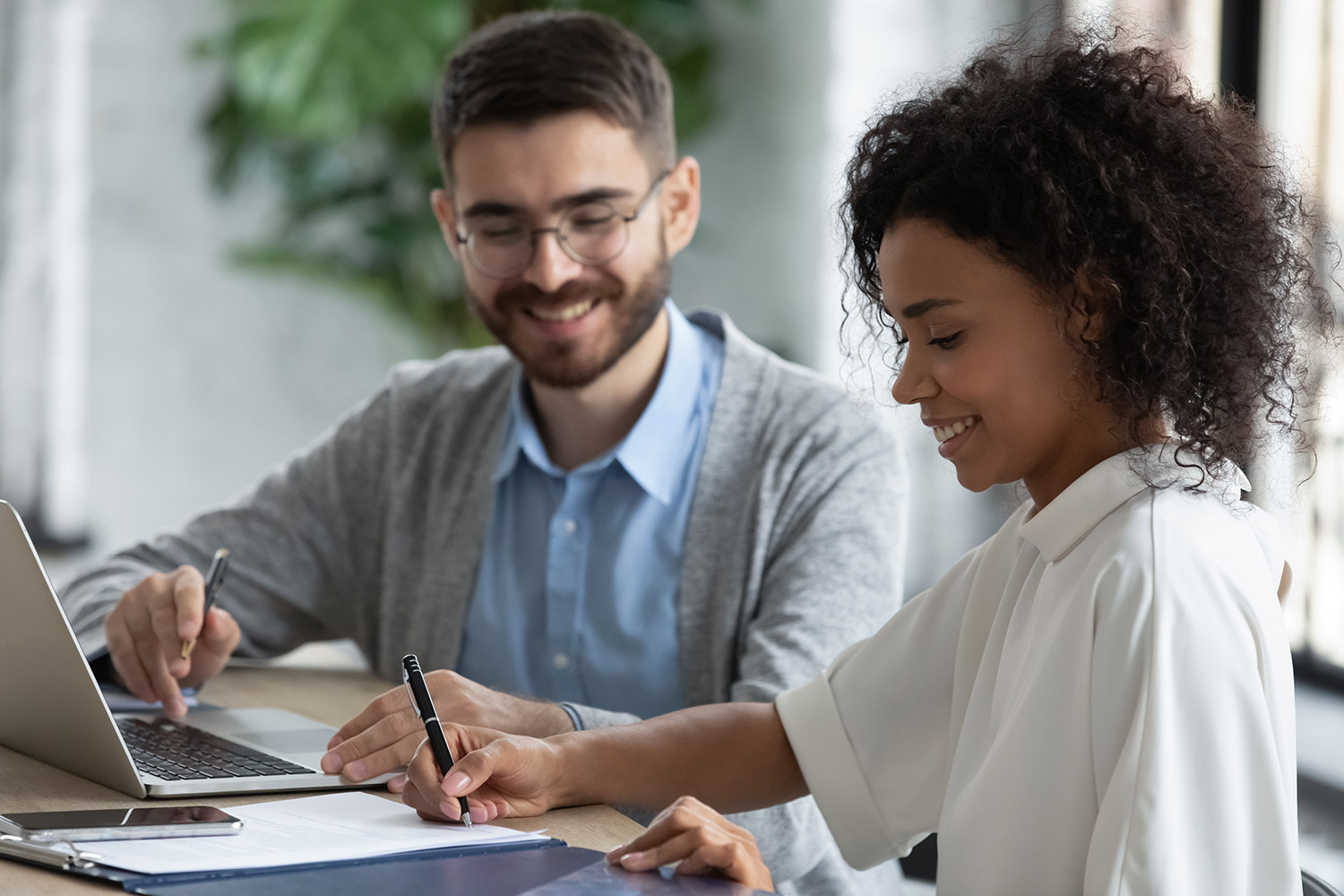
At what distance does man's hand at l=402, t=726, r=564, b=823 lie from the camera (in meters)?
0.90

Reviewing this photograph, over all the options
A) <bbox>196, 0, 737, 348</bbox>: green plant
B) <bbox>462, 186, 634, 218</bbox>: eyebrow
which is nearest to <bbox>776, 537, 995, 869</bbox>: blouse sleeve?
<bbox>462, 186, 634, 218</bbox>: eyebrow

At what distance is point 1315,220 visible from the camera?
3.11 feet

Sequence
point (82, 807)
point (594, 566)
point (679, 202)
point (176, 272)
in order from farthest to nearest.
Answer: point (176, 272), point (679, 202), point (594, 566), point (82, 807)

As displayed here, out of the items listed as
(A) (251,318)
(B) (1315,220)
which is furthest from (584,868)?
(A) (251,318)

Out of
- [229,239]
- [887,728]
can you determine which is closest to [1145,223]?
[887,728]

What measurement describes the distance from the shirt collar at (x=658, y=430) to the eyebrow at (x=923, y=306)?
26.9 inches

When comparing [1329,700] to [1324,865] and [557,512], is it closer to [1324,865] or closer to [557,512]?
[1324,865]

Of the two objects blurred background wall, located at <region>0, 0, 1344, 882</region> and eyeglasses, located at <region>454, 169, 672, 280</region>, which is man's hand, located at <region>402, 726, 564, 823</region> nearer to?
eyeglasses, located at <region>454, 169, 672, 280</region>

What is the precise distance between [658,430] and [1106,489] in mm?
807

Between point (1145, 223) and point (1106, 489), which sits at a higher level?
point (1145, 223)

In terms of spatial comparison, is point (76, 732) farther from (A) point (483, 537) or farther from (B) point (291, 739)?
(A) point (483, 537)

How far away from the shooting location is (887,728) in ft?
3.43

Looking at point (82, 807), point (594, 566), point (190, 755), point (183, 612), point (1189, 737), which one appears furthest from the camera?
point (594, 566)

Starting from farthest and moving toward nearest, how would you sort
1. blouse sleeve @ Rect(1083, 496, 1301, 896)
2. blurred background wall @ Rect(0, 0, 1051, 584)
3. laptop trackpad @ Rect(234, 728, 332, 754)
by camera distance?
blurred background wall @ Rect(0, 0, 1051, 584) < laptop trackpad @ Rect(234, 728, 332, 754) < blouse sleeve @ Rect(1083, 496, 1301, 896)
